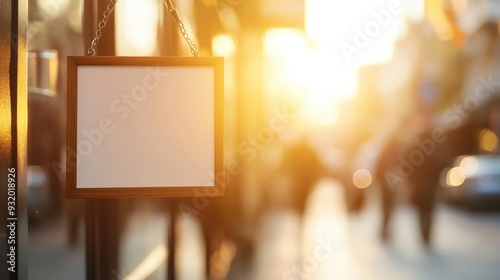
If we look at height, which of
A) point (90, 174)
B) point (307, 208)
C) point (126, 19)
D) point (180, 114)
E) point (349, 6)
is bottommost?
point (307, 208)

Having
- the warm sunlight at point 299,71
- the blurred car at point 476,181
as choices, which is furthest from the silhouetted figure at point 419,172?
the warm sunlight at point 299,71

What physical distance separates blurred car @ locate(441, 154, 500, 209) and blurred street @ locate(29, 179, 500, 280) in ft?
1.08

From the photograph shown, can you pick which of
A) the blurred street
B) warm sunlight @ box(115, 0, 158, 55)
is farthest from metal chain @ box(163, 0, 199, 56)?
the blurred street

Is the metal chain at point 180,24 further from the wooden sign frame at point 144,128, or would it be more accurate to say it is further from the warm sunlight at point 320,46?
the warm sunlight at point 320,46

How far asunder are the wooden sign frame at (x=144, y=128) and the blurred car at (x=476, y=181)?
39.6ft

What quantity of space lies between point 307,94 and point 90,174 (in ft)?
50.5

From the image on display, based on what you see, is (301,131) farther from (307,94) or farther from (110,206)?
(110,206)

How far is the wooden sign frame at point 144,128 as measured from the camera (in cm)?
238

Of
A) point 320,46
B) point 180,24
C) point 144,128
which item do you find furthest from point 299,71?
point 144,128

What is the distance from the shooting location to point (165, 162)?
244 centimetres

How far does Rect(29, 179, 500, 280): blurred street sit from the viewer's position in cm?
765

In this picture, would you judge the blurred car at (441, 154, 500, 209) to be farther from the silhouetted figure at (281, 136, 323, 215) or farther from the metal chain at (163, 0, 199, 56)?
the metal chain at (163, 0, 199, 56)

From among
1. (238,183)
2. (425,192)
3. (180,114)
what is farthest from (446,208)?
(180,114)

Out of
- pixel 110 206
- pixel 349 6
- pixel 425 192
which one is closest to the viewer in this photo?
pixel 110 206
